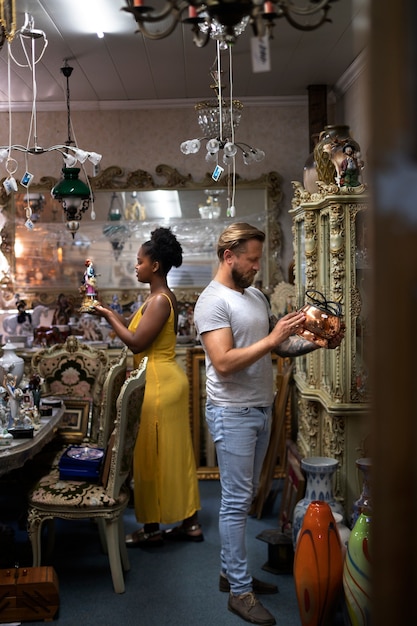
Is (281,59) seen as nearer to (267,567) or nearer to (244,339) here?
(244,339)

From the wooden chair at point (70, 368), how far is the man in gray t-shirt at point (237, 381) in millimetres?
1638

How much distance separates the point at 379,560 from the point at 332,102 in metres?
5.84

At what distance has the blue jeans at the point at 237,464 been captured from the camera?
2.78 metres

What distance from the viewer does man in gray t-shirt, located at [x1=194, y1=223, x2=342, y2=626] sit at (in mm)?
2740

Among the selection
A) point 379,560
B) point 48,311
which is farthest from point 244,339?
point 48,311

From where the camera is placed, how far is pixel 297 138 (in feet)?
20.3

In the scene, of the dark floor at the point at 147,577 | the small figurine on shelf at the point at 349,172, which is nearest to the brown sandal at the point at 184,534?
the dark floor at the point at 147,577

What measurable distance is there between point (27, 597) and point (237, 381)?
1.23 meters

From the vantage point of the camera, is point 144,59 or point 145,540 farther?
point 144,59

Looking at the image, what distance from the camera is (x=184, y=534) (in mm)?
3877

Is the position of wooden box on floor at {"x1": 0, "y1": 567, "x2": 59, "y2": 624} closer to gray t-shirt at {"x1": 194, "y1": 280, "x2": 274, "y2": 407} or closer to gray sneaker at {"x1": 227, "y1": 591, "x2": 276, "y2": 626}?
gray sneaker at {"x1": 227, "y1": 591, "x2": 276, "y2": 626}

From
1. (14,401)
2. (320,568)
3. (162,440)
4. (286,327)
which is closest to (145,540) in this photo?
(162,440)

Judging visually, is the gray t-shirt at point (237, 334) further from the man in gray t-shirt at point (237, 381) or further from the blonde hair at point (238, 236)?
the blonde hair at point (238, 236)

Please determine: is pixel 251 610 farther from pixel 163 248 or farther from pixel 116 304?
pixel 116 304
